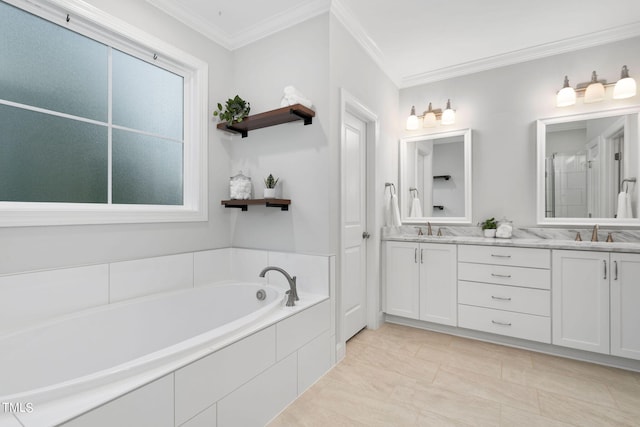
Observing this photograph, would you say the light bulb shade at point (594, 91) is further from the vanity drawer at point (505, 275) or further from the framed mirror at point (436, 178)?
→ the vanity drawer at point (505, 275)

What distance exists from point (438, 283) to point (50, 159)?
2965 mm

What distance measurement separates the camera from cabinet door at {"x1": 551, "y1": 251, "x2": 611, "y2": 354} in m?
2.18

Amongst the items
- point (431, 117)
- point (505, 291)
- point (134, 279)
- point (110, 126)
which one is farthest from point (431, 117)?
point (134, 279)

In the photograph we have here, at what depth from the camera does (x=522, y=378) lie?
2.07 meters

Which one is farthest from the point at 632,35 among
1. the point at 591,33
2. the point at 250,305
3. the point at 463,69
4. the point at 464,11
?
the point at 250,305

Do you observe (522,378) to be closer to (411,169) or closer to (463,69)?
(411,169)

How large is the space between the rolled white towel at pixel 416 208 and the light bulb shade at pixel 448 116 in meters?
0.86

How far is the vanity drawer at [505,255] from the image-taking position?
2385mm

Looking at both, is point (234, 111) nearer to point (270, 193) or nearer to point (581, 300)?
point (270, 193)

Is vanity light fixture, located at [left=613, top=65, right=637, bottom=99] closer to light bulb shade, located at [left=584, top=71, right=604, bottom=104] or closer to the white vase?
light bulb shade, located at [left=584, top=71, right=604, bottom=104]

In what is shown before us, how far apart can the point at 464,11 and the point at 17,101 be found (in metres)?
2.92

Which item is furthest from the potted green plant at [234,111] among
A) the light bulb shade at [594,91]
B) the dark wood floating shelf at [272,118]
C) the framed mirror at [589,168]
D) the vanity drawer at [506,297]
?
the light bulb shade at [594,91]

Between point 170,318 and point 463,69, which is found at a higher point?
point 463,69

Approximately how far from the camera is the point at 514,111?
2.91m
